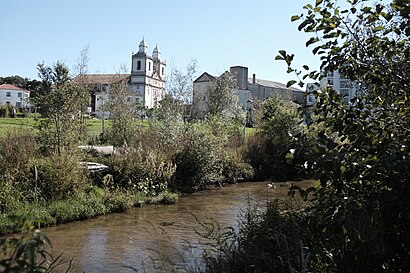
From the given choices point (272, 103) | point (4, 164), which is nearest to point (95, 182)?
point (4, 164)

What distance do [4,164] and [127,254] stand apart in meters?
4.79

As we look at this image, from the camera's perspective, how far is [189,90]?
928 inches

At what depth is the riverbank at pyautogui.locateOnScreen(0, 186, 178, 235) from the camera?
Answer: 1056 cm

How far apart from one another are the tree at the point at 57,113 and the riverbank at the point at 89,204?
188 centimetres

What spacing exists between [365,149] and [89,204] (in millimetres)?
9606

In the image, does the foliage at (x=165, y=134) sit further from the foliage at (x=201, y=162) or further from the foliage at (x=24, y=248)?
the foliage at (x=24, y=248)

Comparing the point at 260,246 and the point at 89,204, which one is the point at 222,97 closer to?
the point at 89,204

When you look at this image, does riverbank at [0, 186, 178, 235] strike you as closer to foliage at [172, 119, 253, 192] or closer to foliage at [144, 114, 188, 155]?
foliage at [172, 119, 253, 192]

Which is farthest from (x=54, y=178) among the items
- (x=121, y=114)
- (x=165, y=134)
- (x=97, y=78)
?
(x=97, y=78)

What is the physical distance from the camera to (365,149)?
9.88 feet

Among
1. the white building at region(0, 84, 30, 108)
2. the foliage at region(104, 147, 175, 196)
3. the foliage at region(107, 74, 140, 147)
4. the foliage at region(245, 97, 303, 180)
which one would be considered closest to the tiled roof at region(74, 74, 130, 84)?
the foliage at region(107, 74, 140, 147)

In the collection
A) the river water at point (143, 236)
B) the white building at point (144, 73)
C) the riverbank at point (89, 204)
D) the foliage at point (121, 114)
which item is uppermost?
the white building at point (144, 73)

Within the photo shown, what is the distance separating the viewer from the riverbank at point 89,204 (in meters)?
10.6

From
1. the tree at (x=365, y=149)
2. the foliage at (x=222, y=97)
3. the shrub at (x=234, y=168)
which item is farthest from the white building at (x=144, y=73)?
the tree at (x=365, y=149)
